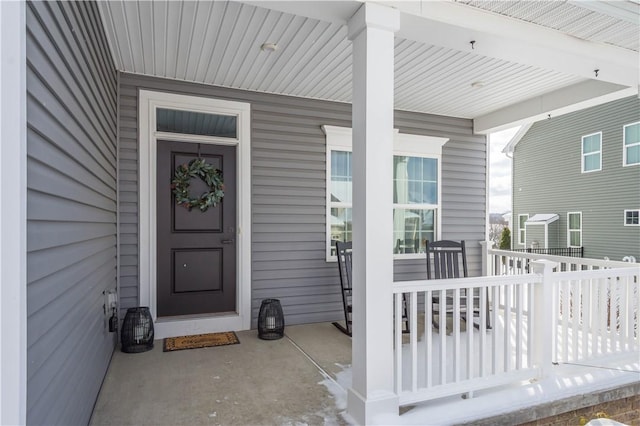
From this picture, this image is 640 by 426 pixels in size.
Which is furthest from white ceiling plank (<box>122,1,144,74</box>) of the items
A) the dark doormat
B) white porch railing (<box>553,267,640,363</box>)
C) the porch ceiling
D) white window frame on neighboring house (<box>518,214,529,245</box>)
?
white window frame on neighboring house (<box>518,214,529,245</box>)

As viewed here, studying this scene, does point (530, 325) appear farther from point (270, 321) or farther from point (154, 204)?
point (154, 204)

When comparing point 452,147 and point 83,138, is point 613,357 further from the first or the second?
point 83,138

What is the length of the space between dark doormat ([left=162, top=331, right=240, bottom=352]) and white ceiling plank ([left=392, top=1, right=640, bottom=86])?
9.99ft

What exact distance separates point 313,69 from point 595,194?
8801mm

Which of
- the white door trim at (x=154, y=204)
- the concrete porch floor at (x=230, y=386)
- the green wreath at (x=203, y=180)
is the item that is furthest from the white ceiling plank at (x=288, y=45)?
the concrete porch floor at (x=230, y=386)

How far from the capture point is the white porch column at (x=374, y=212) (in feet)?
7.22

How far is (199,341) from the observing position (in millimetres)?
3617

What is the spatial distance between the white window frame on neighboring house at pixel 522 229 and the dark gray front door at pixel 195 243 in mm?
10177

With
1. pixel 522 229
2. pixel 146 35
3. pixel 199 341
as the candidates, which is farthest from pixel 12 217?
pixel 522 229

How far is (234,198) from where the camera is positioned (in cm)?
412

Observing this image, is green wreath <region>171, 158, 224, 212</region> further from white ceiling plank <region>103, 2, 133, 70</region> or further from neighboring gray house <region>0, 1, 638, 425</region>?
white ceiling plank <region>103, 2, 133, 70</region>

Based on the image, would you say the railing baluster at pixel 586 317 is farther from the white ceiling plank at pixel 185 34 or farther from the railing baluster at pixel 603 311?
the white ceiling plank at pixel 185 34

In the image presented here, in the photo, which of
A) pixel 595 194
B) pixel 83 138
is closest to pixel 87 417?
pixel 83 138

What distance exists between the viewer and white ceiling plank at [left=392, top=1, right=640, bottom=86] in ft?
7.72
